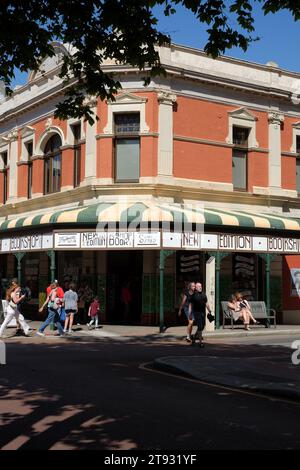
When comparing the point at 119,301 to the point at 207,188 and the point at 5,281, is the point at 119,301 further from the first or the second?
the point at 5,281

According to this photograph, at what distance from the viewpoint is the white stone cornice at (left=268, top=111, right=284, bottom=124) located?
83.4ft

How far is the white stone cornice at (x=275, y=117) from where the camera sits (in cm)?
2543

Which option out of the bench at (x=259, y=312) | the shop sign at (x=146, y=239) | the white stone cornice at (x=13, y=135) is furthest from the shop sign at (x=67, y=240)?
the white stone cornice at (x=13, y=135)

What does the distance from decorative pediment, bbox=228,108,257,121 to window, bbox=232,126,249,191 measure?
46 cm

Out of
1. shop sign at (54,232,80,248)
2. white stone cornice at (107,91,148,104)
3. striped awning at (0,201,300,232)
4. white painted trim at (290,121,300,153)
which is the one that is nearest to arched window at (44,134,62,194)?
striped awning at (0,201,300,232)

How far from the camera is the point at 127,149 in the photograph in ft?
75.5

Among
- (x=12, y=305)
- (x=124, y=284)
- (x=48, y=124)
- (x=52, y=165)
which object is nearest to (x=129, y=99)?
(x=48, y=124)

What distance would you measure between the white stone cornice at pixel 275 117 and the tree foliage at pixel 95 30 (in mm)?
16298

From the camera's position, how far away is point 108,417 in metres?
7.43

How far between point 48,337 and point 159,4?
11984 millimetres

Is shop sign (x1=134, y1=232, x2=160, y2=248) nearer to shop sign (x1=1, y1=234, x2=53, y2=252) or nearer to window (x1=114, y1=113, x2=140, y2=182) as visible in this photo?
shop sign (x1=1, y1=234, x2=53, y2=252)

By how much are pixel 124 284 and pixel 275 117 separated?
9.54 meters

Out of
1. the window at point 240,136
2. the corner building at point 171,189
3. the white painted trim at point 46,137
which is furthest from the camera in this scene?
the white painted trim at point 46,137

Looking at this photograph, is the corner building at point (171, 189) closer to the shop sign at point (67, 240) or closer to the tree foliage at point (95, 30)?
the shop sign at point (67, 240)
